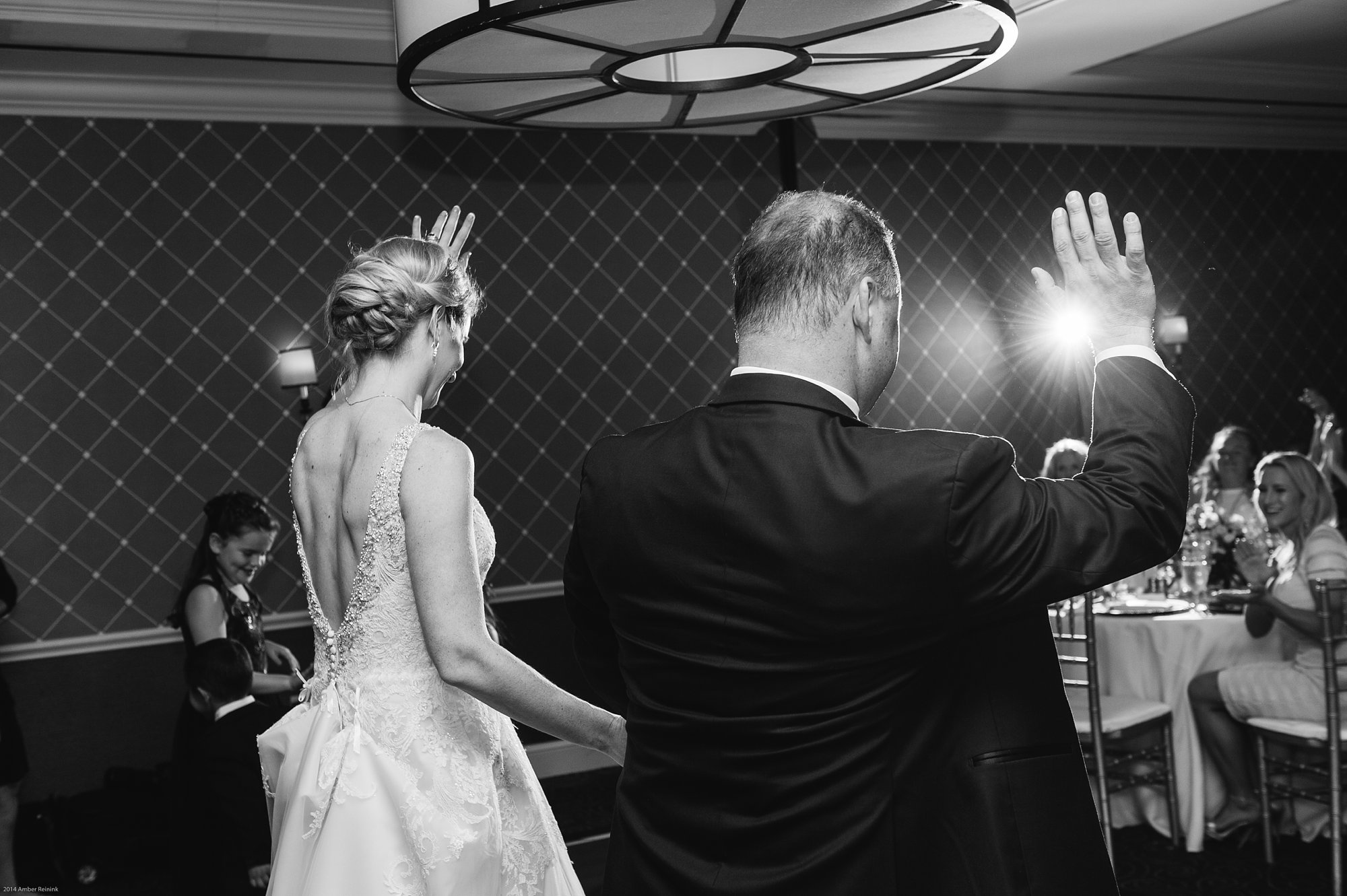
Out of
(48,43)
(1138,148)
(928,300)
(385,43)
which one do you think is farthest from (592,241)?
(1138,148)

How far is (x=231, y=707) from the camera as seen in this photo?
3.71 m

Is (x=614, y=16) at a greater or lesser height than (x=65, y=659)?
greater

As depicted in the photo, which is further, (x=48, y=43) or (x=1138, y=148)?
(x=1138, y=148)

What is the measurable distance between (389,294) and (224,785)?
82.1 inches

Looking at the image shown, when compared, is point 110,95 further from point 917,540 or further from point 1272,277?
point 1272,277

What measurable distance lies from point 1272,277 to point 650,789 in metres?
7.65

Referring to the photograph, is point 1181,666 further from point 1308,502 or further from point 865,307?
point 865,307

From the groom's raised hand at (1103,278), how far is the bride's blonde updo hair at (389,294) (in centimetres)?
112

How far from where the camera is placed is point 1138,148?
24.3 ft

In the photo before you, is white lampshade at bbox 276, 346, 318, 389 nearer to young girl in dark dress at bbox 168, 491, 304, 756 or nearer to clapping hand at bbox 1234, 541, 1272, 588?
young girl in dark dress at bbox 168, 491, 304, 756

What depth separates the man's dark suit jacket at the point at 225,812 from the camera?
3449 mm

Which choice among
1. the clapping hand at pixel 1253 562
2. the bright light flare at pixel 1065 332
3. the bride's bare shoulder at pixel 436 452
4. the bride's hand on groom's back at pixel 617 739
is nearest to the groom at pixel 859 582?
the bride's hand on groom's back at pixel 617 739

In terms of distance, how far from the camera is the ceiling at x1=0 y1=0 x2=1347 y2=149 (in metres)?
4.57

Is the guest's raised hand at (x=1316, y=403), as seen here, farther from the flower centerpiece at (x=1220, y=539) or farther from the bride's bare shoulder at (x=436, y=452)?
the bride's bare shoulder at (x=436, y=452)
